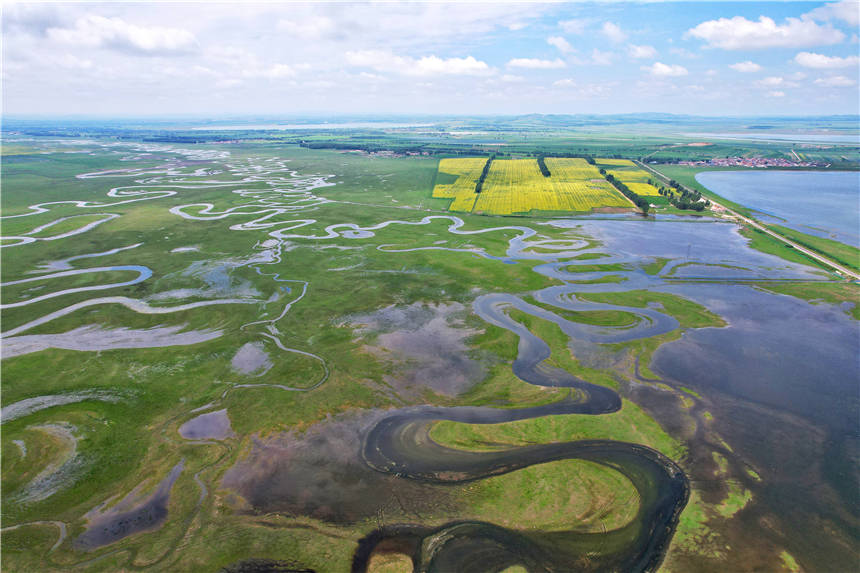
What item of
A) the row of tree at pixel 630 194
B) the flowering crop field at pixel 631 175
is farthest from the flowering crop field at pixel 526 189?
the flowering crop field at pixel 631 175

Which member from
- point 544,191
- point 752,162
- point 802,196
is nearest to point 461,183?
point 544,191

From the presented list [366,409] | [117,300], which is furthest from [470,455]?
[117,300]

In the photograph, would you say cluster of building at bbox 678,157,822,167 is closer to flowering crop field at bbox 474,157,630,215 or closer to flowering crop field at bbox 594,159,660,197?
flowering crop field at bbox 594,159,660,197

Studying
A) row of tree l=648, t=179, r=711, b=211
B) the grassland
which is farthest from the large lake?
the grassland

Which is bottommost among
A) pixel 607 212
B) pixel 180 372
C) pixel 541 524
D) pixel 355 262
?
pixel 541 524

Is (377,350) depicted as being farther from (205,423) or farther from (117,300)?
(117,300)

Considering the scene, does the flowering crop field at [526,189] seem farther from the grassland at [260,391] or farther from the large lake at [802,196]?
the large lake at [802,196]
